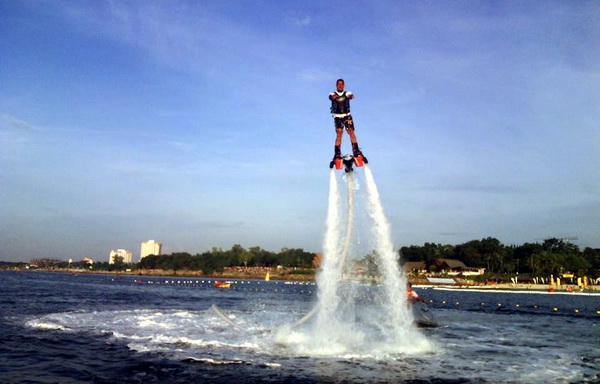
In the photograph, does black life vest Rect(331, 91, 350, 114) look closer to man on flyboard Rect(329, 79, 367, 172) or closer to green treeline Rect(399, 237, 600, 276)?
man on flyboard Rect(329, 79, 367, 172)

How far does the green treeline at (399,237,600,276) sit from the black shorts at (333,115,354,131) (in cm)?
14114

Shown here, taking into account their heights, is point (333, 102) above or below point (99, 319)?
above

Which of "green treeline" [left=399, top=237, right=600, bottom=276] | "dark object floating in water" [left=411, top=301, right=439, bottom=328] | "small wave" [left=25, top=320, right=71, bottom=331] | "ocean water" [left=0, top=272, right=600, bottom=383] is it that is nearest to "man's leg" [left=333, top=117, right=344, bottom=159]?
"ocean water" [left=0, top=272, right=600, bottom=383]

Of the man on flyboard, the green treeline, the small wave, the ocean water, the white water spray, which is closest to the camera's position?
the man on flyboard

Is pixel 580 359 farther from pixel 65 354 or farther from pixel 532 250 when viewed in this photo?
pixel 532 250

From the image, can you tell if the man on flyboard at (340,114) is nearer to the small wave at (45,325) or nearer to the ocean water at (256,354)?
the ocean water at (256,354)

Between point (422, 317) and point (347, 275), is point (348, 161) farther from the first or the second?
point (422, 317)

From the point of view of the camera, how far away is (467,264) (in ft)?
611

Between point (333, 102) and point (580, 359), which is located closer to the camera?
point (333, 102)

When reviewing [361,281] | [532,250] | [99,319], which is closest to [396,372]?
[361,281]

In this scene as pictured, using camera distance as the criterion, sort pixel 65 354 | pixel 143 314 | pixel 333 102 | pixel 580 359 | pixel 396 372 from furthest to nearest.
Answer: pixel 143 314 → pixel 580 359 → pixel 65 354 → pixel 396 372 → pixel 333 102

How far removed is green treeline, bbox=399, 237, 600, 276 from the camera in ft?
452

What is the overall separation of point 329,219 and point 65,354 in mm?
13479

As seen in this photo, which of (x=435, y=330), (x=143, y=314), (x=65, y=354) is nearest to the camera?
(x=65, y=354)
